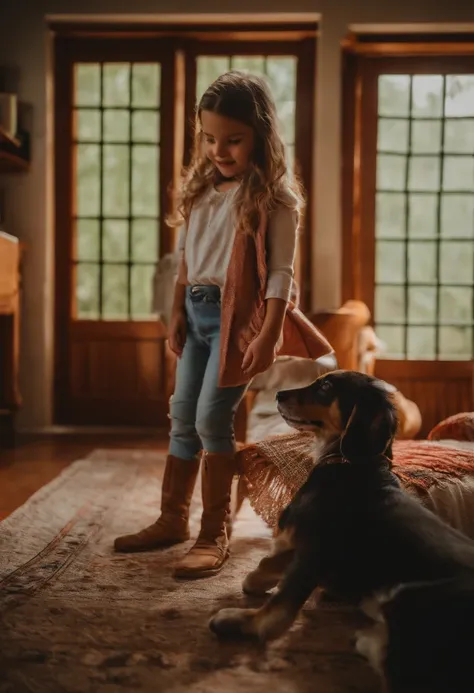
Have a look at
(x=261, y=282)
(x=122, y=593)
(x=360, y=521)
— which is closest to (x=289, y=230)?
(x=261, y=282)

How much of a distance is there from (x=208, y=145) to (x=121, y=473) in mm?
1690

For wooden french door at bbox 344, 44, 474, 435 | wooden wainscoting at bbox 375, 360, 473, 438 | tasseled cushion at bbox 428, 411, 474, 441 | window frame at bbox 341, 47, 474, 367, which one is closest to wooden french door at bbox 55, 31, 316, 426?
window frame at bbox 341, 47, 474, 367

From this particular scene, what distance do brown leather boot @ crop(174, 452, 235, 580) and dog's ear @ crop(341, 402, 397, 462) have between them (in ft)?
1.81

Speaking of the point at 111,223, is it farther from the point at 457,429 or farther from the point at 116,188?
the point at 457,429

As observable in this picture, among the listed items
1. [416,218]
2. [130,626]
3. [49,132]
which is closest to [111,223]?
[49,132]

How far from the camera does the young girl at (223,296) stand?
181cm

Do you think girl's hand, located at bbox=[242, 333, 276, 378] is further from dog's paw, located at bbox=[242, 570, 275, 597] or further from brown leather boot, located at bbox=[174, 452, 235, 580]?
dog's paw, located at bbox=[242, 570, 275, 597]

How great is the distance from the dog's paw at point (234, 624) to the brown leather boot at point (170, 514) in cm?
66

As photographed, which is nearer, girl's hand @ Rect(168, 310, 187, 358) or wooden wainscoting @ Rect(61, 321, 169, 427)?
girl's hand @ Rect(168, 310, 187, 358)

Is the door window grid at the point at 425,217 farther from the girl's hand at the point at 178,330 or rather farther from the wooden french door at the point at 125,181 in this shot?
the girl's hand at the point at 178,330

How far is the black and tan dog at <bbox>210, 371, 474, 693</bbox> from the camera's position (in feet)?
3.62

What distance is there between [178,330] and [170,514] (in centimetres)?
53

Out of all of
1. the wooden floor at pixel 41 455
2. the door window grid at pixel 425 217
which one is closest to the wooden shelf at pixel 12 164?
the wooden floor at pixel 41 455

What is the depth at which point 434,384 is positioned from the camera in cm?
434
